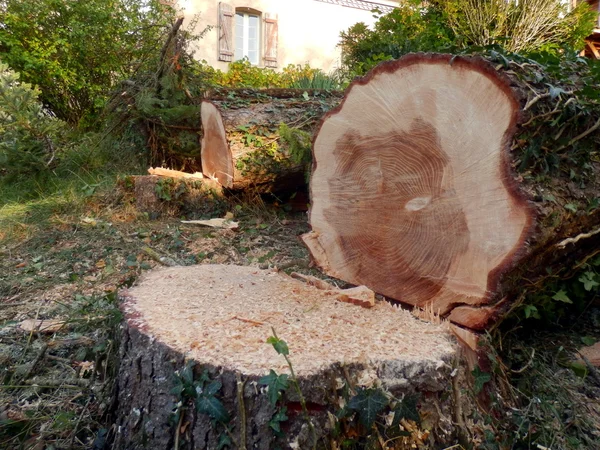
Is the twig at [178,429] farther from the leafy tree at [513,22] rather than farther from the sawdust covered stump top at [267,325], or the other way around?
the leafy tree at [513,22]

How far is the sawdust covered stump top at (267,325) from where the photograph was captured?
142 cm

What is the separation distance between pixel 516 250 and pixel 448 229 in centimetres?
28

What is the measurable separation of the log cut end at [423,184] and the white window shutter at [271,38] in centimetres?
824

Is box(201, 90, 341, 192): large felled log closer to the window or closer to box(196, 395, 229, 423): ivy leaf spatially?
box(196, 395, 229, 423): ivy leaf

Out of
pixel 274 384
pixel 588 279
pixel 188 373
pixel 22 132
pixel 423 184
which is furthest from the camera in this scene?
pixel 22 132

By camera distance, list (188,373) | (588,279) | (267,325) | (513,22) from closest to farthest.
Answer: (188,373)
(267,325)
(588,279)
(513,22)

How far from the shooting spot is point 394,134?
2.19 m

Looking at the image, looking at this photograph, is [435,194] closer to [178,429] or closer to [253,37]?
[178,429]

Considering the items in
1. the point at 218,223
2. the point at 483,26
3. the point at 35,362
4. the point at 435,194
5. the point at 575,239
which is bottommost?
the point at 218,223

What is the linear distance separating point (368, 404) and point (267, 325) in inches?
17.0

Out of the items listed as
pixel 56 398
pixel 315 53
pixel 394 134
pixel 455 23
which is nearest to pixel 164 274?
pixel 56 398

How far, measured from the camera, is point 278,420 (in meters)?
1.32

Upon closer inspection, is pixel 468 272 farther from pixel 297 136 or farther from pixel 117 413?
pixel 297 136

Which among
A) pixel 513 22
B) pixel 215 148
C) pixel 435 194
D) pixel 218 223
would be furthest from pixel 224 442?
pixel 513 22
